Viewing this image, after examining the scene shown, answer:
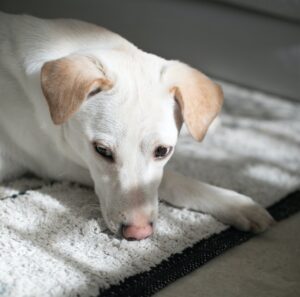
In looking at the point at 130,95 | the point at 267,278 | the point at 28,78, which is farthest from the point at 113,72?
the point at 267,278

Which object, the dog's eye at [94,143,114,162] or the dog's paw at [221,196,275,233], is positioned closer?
the dog's eye at [94,143,114,162]

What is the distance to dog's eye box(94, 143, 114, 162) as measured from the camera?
1.55 meters

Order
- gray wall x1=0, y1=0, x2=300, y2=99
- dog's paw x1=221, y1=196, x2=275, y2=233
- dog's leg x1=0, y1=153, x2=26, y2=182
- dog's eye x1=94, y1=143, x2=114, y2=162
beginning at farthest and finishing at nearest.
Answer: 1. gray wall x1=0, y1=0, x2=300, y2=99
2. dog's leg x1=0, y1=153, x2=26, y2=182
3. dog's paw x1=221, y1=196, x2=275, y2=233
4. dog's eye x1=94, y1=143, x2=114, y2=162

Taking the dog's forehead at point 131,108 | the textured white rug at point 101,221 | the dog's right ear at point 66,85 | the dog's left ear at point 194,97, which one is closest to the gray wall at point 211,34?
the textured white rug at point 101,221

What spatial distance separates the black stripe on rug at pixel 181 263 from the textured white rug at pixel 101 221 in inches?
0.9

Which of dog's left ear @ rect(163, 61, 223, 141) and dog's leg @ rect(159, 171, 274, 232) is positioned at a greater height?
dog's left ear @ rect(163, 61, 223, 141)

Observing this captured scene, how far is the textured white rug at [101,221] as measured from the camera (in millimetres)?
1459

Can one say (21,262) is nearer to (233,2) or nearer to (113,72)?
(113,72)

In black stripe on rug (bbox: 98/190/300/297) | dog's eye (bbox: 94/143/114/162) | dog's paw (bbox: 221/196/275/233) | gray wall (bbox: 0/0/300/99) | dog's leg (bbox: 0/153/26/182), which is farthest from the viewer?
gray wall (bbox: 0/0/300/99)

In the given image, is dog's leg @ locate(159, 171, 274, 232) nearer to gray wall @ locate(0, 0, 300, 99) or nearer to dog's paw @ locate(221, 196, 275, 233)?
dog's paw @ locate(221, 196, 275, 233)

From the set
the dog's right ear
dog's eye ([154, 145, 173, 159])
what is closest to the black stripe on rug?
dog's eye ([154, 145, 173, 159])

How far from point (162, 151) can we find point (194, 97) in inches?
7.0

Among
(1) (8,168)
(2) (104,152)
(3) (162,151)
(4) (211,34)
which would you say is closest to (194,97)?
(3) (162,151)

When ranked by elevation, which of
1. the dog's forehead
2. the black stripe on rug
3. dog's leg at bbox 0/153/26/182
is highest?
the dog's forehead
